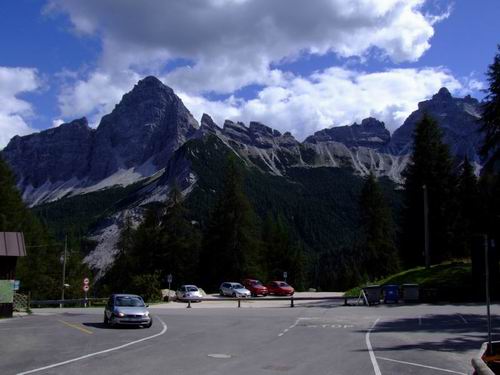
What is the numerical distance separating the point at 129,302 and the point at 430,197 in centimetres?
3827

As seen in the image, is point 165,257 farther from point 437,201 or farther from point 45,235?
point 437,201

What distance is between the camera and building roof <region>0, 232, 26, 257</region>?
3622cm

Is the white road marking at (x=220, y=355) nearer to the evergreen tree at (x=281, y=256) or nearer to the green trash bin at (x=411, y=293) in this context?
the green trash bin at (x=411, y=293)

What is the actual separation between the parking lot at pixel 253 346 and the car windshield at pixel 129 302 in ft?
4.83

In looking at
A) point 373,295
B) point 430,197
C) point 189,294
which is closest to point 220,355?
point 373,295

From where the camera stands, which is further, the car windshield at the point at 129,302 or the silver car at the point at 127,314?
the car windshield at the point at 129,302

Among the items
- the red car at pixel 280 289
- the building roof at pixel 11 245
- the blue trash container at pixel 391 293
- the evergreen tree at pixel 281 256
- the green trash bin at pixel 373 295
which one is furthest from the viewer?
the evergreen tree at pixel 281 256

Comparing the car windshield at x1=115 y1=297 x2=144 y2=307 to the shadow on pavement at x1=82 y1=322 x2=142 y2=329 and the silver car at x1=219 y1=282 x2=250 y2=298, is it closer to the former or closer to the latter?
the shadow on pavement at x1=82 y1=322 x2=142 y2=329

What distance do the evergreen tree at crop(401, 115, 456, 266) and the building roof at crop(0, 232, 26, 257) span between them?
36910 mm

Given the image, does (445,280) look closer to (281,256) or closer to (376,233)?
(376,233)

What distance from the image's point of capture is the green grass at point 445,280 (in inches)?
1591

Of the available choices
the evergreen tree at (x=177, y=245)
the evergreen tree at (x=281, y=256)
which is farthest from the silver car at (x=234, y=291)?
the evergreen tree at (x=281, y=256)

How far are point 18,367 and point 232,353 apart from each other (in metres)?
5.87

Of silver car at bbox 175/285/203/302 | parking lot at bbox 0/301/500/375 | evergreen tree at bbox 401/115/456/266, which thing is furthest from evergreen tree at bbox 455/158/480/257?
silver car at bbox 175/285/203/302
